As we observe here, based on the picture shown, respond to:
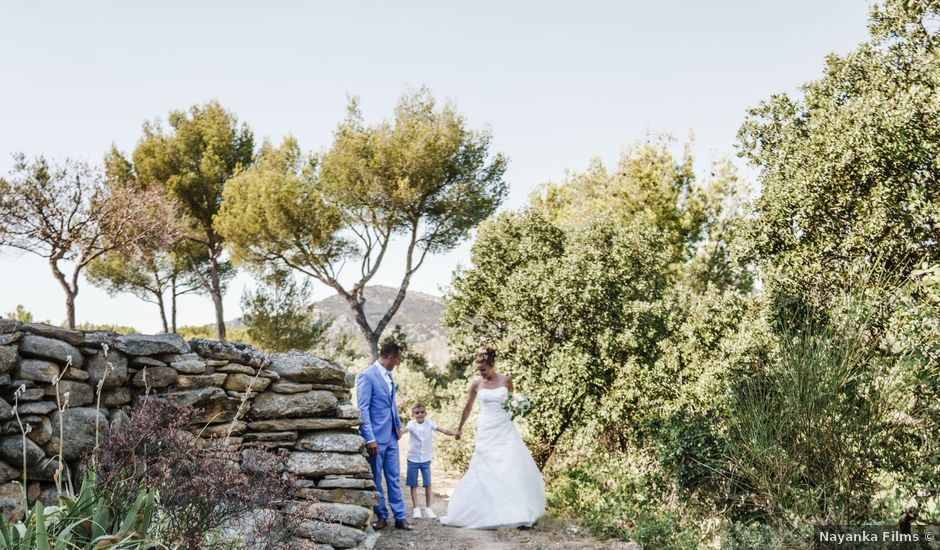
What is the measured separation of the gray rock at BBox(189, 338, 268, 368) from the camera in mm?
6047

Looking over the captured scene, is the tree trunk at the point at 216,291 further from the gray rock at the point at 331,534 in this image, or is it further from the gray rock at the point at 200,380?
the gray rock at the point at 331,534

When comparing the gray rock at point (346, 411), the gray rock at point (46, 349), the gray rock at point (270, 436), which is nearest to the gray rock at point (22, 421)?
the gray rock at point (46, 349)

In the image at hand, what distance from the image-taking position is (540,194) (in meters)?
28.9

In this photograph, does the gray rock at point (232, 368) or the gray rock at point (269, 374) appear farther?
the gray rock at point (269, 374)

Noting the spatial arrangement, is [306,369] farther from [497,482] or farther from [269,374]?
[497,482]

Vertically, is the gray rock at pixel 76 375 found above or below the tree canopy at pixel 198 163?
below

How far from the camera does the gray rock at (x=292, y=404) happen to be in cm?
623

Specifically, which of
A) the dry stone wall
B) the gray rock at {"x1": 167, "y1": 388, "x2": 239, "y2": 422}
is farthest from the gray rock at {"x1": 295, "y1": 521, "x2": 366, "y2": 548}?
the gray rock at {"x1": 167, "y1": 388, "x2": 239, "y2": 422}

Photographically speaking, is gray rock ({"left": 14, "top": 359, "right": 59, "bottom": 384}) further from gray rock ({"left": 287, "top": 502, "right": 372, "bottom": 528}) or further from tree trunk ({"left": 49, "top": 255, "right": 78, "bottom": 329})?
tree trunk ({"left": 49, "top": 255, "right": 78, "bottom": 329})

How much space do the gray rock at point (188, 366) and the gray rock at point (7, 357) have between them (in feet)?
3.92

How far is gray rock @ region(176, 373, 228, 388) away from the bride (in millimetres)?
3113

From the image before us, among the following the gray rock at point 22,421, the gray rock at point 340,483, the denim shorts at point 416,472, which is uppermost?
the gray rock at point 22,421

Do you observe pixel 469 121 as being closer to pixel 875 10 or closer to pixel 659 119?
pixel 659 119

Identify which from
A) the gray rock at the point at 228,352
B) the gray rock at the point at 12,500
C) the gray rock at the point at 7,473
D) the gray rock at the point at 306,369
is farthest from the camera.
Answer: the gray rock at the point at 306,369
